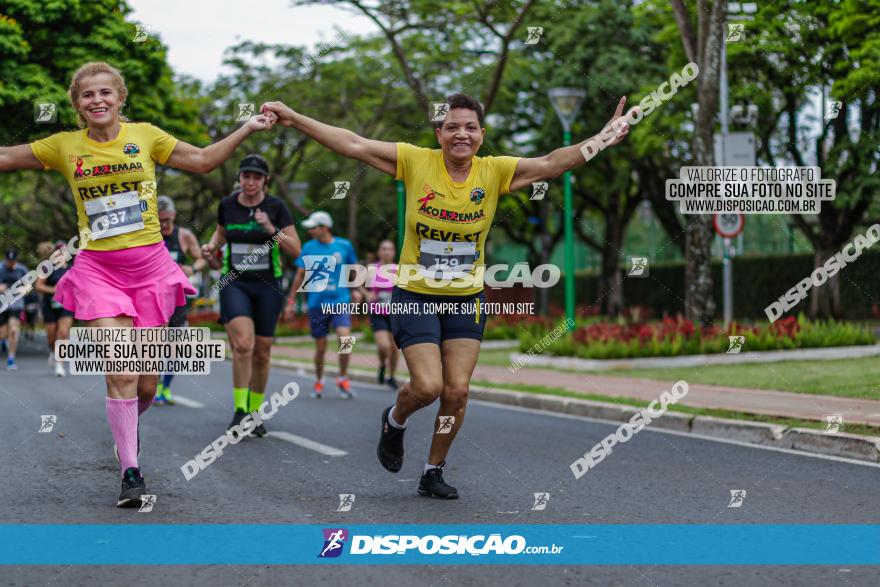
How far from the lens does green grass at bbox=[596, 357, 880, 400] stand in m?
12.0

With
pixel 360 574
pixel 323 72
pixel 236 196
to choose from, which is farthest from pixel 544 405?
pixel 323 72

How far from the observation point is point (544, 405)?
12.3 metres

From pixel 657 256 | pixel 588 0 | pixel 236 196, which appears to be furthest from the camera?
pixel 657 256

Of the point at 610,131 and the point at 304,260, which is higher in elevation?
the point at 610,131

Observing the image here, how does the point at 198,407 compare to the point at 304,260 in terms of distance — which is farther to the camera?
the point at 304,260

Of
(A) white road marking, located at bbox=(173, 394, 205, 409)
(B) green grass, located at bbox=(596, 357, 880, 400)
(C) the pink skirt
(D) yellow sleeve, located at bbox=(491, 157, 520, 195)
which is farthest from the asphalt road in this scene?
(B) green grass, located at bbox=(596, 357, 880, 400)

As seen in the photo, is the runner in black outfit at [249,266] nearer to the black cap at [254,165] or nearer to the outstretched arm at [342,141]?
the black cap at [254,165]

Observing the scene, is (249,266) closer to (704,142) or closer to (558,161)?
(558,161)

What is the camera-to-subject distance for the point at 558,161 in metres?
6.26

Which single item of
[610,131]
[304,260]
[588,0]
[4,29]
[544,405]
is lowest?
[544,405]

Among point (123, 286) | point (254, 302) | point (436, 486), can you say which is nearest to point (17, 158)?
point (123, 286)

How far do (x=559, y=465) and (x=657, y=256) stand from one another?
32.3 m

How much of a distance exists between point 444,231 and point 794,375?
29.4 feet

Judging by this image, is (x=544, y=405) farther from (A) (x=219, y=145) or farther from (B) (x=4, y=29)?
(B) (x=4, y=29)
